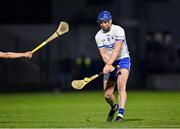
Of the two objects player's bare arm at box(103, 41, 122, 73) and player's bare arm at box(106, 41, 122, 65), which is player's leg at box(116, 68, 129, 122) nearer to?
player's bare arm at box(103, 41, 122, 73)

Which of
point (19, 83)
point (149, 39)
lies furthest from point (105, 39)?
point (149, 39)

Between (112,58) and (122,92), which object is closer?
(112,58)

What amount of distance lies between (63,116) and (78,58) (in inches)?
980

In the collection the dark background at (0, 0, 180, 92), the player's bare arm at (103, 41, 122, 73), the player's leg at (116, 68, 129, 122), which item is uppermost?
the player's bare arm at (103, 41, 122, 73)

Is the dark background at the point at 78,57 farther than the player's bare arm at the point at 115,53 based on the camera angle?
Yes

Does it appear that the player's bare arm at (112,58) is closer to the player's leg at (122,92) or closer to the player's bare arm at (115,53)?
the player's bare arm at (115,53)

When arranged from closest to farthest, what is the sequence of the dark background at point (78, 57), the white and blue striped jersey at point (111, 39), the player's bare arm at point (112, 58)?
1. the player's bare arm at point (112, 58)
2. the white and blue striped jersey at point (111, 39)
3. the dark background at point (78, 57)

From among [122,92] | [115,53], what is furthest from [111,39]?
[122,92]

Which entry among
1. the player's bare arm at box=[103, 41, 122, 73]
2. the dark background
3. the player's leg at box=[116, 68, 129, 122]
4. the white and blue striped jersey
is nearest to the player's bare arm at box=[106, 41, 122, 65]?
the player's bare arm at box=[103, 41, 122, 73]

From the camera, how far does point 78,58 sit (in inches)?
1729

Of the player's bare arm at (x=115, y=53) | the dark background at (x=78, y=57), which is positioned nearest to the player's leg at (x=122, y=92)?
the player's bare arm at (x=115, y=53)

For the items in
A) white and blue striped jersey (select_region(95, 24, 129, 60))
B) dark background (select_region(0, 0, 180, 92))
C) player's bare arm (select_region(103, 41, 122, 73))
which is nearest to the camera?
player's bare arm (select_region(103, 41, 122, 73))

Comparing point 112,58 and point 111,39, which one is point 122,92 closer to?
point 112,58

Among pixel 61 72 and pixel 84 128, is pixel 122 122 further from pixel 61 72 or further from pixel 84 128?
pixel 61 72
